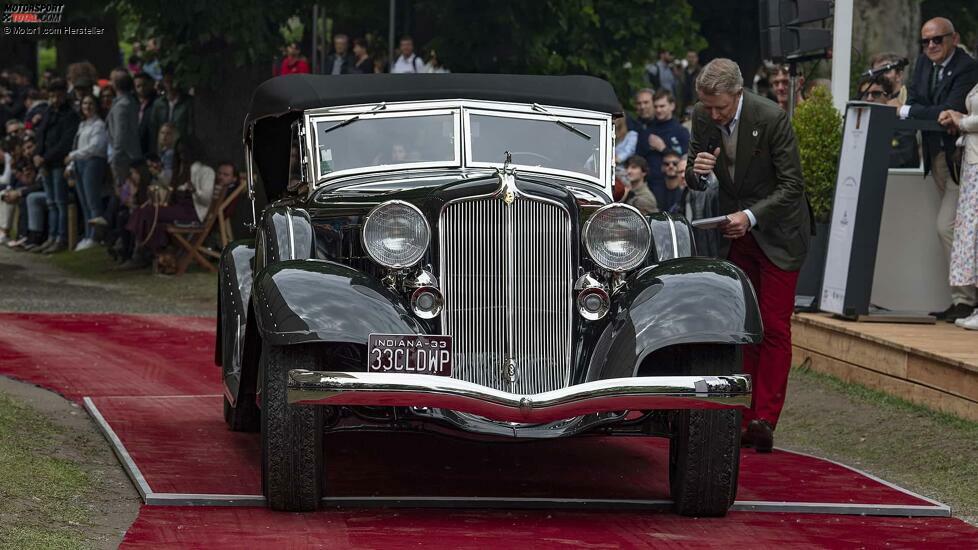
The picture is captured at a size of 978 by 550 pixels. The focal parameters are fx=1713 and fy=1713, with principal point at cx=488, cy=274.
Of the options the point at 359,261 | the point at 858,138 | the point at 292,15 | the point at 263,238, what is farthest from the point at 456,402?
the point at 292,15

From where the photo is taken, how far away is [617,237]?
24.5 ft

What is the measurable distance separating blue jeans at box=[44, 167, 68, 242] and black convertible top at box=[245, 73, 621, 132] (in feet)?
47.7

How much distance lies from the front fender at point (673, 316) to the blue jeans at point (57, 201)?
16842 millimetres

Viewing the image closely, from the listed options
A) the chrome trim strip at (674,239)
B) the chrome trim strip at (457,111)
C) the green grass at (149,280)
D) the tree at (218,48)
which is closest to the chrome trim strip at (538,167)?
the chrome trim strip at (457,111)

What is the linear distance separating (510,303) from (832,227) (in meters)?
5.59

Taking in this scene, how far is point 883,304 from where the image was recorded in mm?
12555

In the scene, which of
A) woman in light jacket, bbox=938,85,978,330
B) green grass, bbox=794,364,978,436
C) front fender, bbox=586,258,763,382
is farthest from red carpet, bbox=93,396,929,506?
woman in light jacket, bbox=938,85,978,330

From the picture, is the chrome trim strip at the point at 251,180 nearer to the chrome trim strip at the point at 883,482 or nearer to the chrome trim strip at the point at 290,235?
the chrome trim strip at the point at 290,235

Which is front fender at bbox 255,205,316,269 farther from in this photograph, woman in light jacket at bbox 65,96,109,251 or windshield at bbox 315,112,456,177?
woman in light jacket at bbox 65,96,109,251

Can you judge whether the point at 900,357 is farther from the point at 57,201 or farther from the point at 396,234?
the point at 57,201

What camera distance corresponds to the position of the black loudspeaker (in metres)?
13.6

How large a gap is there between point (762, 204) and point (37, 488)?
3.95 meters

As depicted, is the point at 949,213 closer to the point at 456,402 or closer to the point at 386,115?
the point at 386,115

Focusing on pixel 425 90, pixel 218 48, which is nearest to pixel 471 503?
pixel 425 90
